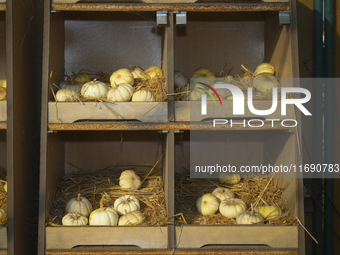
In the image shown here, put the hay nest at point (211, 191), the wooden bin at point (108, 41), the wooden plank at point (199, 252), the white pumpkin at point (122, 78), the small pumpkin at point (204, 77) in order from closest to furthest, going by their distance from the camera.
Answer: the wooden plank at point (199, 252) < the hay nest at point (211, 191) < the white pumpkin at point (122, 78) < the small pumpkin at point (204, 77) < the wooden bin at point (108, 41)

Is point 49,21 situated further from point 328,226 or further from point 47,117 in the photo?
point 328,226

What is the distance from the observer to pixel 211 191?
1.99 metres

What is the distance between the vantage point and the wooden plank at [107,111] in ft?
5.43

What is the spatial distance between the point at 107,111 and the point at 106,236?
62 cm

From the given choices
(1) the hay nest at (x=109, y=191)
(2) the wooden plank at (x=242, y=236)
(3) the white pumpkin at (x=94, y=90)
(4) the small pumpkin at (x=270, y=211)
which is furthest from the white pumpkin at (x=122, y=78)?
(4) the small pumpkin at (x=270, y=211)

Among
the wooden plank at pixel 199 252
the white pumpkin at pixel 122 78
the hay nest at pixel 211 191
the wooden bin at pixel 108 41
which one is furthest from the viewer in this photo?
the wooden bin at pixel 108 41

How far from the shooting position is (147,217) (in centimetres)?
174

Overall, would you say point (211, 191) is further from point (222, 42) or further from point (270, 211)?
point (222, 42)

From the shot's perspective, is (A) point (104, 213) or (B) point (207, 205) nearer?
A: (A) point (104, 213)

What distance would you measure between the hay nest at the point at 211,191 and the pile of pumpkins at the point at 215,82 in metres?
0.56

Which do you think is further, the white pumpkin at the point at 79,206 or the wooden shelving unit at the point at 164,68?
the white pumpkin at the point at 79,206

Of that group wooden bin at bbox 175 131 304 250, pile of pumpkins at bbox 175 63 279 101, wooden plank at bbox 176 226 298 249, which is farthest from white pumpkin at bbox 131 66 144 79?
wooden plank at bbox 176 226 298 249

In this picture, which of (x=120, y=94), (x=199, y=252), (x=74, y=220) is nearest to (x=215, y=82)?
(x=120, y=94)

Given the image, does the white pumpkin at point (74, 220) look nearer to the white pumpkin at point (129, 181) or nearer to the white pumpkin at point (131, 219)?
the white pumpkin at point (131, 219)
